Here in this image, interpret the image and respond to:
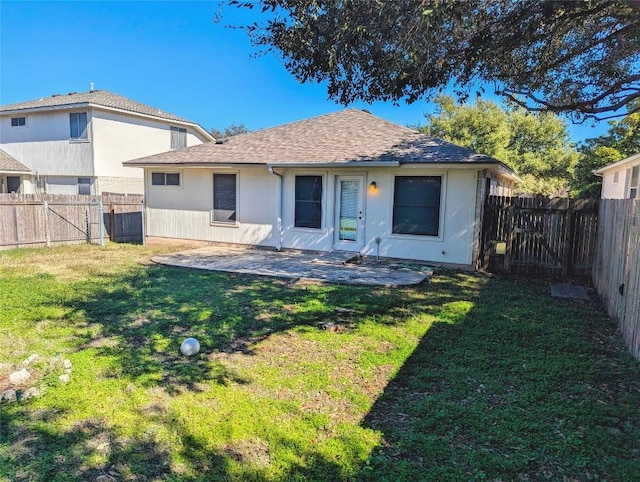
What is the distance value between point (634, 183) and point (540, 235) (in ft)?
24.5

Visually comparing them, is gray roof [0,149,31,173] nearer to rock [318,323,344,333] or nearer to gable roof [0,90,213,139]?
gable roof [0,90,213,139]

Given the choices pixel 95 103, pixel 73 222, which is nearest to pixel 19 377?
pixel 73 222

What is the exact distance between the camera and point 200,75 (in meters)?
14.6

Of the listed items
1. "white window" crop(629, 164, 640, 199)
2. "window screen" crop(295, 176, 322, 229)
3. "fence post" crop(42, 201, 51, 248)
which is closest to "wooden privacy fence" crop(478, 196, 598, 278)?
"window screen" crop(295, 176, 322, 229)

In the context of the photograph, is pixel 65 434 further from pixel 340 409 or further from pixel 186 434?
pixel 340 409

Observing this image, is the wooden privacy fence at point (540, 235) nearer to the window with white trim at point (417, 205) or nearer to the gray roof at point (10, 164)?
the window with white trim at point (417, 205)

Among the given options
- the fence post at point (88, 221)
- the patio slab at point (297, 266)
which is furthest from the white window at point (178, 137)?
the patio slab at point (297, 266)

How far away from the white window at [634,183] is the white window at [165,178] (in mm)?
14531

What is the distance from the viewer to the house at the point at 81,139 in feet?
59.9

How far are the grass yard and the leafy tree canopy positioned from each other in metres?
3.30

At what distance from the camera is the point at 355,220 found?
10656mm

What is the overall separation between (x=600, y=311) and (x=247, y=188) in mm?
8938

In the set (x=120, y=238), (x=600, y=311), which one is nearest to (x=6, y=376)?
(x=600, y=311)

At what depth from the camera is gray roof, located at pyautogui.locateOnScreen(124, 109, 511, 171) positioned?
990 centimetres
